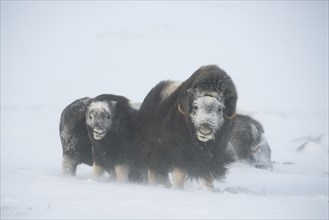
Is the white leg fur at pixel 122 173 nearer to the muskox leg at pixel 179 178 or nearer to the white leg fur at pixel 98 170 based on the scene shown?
the white leg fur at pixel 98 170

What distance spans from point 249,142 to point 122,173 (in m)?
2.85

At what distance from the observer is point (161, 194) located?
5.24 metres

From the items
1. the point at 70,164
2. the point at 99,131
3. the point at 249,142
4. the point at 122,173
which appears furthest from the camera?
the point at 249,142

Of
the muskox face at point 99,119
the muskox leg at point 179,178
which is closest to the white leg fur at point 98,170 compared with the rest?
the muskox face at point 99,119

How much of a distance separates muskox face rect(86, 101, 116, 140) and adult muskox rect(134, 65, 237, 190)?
0.37m

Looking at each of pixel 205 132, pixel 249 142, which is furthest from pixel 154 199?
pixel 249 142

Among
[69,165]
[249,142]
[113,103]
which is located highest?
[113,103]

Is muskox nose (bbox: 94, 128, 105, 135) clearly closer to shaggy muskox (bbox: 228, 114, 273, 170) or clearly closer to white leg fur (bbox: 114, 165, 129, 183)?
white leg fur (bbox: 114, 165, 129, 183)

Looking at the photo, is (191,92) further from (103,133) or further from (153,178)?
(103,133)

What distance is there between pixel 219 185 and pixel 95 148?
1735 mm

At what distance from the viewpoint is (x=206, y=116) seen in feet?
17.7

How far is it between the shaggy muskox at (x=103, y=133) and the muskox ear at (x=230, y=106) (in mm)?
1641

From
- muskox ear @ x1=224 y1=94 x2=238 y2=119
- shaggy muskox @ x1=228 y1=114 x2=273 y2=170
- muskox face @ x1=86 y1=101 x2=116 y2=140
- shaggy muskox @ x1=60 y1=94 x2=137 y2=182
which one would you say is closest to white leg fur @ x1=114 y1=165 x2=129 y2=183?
shaggy muskox @ x1=60 y1=94 x2=137 y2=182

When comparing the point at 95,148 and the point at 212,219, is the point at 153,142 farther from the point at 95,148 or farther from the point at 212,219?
the point at 212,219
